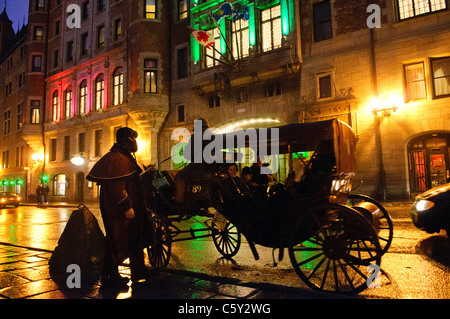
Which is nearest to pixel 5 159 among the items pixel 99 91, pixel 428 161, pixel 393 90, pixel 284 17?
pixel 99 91

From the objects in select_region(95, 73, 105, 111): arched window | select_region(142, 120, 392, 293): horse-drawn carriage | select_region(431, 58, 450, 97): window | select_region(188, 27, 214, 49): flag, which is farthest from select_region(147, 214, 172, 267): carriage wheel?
select_region(95, 73, 105, 111): arched window

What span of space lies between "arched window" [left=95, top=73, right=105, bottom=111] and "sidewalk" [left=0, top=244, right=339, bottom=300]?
23.9 meters

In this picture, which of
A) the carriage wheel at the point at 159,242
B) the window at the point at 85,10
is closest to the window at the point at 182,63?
the window at the point at 85,10

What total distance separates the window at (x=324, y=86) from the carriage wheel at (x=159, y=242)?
13943 mm

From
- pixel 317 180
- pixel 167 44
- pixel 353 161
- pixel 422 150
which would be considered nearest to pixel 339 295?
pixel 317 180

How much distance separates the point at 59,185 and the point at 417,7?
3125cm

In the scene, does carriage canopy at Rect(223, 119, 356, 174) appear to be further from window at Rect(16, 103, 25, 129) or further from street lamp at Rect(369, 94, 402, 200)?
window at Rect(16, 103, 25, 129)

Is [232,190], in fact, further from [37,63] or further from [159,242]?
[37,63]

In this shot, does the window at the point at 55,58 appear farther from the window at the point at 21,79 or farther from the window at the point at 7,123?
the window at the point at 7,123

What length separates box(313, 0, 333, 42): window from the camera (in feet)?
56.8

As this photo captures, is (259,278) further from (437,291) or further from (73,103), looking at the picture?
(73,103)

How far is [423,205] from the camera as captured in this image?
637cm

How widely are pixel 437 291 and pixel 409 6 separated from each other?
52.5 feet
